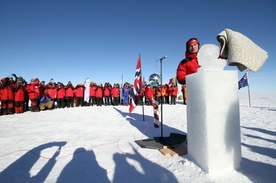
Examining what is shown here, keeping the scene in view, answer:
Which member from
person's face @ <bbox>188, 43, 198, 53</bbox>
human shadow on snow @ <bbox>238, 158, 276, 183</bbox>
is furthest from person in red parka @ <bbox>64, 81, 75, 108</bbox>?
human shadow on snow @ <bbox>238, 158, 276, 183</bbox>

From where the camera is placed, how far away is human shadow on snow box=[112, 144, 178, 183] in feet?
8.39

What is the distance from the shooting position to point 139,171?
112 inches

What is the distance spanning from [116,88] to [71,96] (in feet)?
14.5

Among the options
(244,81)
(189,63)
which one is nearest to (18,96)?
(189,63)

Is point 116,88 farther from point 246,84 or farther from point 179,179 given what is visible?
point 179,179

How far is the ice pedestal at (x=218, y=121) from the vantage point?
8.41 ft

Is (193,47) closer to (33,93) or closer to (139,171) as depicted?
(139,171)

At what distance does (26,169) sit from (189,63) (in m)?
3.80

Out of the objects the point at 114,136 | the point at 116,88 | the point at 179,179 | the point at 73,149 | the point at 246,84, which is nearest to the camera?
the point at 179,179

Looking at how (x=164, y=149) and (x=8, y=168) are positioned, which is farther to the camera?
(x=164, y=149)

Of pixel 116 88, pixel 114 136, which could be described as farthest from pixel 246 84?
pixel 114 136

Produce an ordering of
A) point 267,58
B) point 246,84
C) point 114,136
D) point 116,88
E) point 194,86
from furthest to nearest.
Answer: point 116,88 < point 246,84 < point 114,136 < point 194,86 < point 267,58

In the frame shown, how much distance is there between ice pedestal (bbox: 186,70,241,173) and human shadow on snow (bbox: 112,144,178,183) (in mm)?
664

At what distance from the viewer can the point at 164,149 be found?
3775 millimetres
